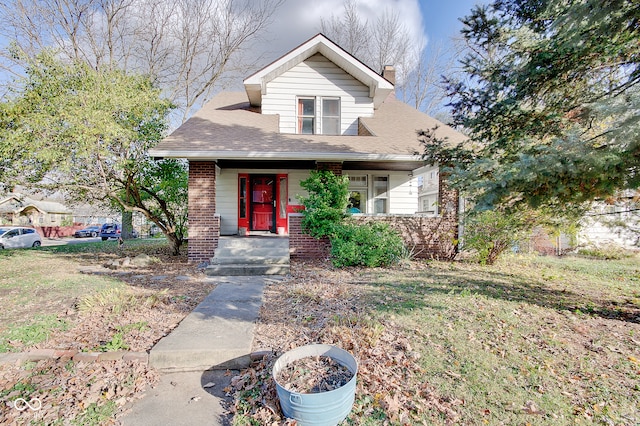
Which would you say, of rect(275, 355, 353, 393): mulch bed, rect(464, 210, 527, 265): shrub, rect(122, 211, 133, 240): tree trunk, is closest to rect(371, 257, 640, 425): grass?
rect(275, 355, 353, 393): mulch bed

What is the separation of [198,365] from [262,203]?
7533mm

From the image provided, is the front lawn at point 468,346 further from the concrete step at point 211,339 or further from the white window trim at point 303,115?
the white window trim at point 303,115

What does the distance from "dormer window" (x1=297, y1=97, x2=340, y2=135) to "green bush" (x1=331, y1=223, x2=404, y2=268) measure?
4100mm

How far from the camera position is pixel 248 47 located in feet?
59.9

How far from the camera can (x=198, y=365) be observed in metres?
3.30

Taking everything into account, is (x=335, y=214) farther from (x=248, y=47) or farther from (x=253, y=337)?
(x=248, y=47)

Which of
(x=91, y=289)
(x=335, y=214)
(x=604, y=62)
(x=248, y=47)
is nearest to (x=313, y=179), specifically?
(x=335, y=214)

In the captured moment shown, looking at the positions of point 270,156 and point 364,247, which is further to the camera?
point 270,156

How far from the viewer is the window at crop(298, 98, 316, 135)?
1059 cm

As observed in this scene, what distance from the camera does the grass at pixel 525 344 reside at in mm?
2611

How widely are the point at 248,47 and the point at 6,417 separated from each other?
19.6 metres

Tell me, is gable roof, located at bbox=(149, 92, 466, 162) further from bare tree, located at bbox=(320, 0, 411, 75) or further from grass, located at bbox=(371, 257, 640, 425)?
bare tree, located at bbox=(320, 0, 411, 75)

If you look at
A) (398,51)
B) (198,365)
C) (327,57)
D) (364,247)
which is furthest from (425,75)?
(198,365)

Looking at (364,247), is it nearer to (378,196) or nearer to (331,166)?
(331,166)
